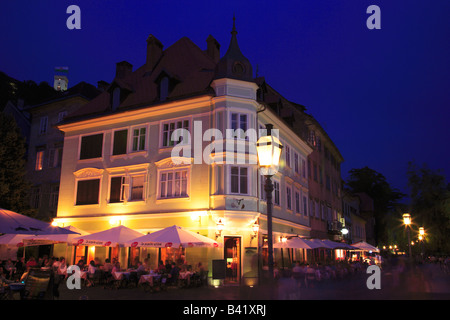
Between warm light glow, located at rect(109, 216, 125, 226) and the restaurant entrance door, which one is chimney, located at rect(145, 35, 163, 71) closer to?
warm light glow, located at rect(109, 216, 125, 226)

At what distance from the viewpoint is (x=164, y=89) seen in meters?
25.7

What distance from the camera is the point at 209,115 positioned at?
23656 mm

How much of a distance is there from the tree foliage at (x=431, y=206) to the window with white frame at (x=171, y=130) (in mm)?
24500

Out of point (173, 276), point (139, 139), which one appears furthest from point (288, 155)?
point (173, 276)

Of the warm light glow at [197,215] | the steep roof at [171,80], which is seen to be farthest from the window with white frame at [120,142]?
the warm light glow at [197,215]

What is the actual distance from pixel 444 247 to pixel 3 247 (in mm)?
37485

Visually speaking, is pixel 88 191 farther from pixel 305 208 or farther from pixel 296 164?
pixel 305 208

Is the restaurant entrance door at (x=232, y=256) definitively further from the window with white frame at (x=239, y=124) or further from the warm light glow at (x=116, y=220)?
the warm light glow at (x=116, y=220)

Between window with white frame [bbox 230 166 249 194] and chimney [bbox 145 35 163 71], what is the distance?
12.2 metres

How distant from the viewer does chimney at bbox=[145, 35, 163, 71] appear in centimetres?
2978

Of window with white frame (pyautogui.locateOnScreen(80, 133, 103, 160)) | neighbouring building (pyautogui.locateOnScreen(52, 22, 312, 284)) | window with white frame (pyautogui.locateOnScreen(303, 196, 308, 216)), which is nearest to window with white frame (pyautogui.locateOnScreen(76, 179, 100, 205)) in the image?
neighbouring building (pyautogui.locateOnScreen(52, 22, 312, 284))

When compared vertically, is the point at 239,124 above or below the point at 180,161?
above

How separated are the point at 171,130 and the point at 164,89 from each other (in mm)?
3006
